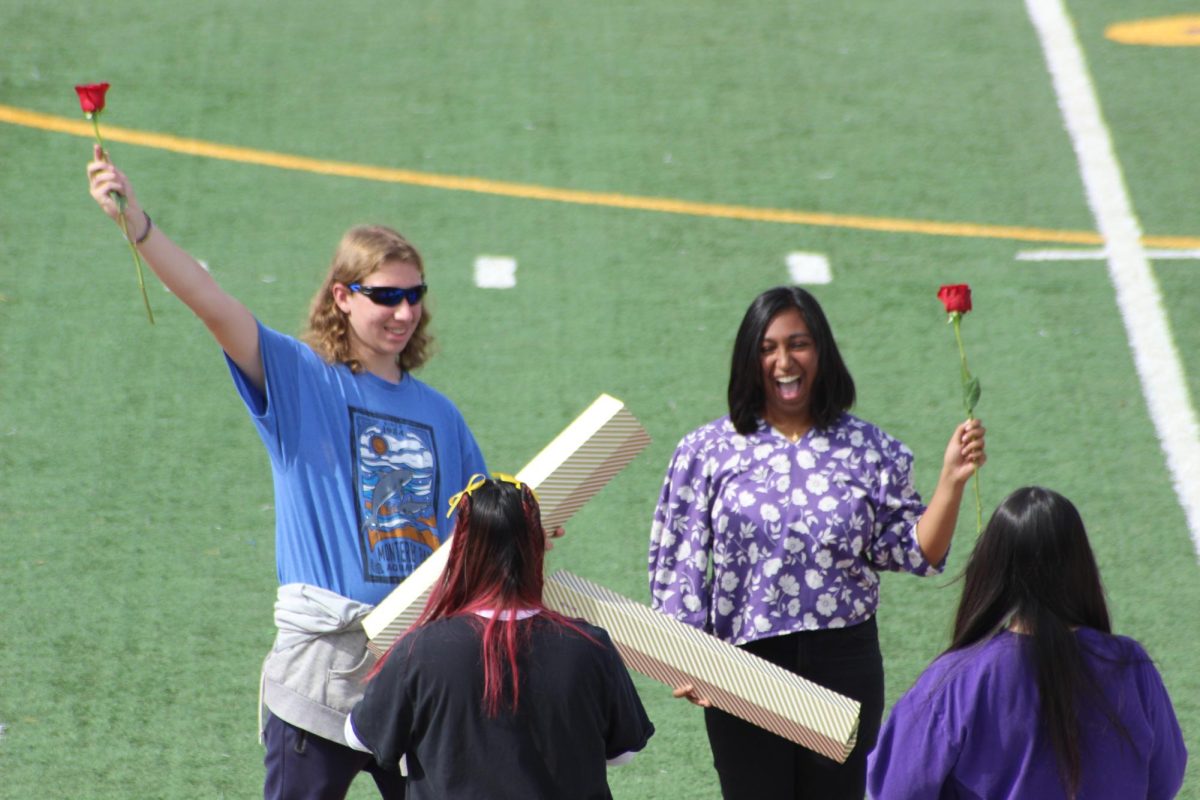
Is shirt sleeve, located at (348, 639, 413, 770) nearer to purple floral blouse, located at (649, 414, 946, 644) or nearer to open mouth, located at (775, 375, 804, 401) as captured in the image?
purple floral blouse, located at (649, 414, 946, 644)

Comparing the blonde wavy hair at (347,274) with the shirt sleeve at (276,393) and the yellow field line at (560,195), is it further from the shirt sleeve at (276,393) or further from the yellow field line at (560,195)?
the yellow field line at (560,195)

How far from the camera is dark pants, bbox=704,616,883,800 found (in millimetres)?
3791

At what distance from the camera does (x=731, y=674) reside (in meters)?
3.45

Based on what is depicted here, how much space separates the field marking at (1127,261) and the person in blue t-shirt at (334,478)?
360 cm

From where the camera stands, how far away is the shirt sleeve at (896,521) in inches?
149

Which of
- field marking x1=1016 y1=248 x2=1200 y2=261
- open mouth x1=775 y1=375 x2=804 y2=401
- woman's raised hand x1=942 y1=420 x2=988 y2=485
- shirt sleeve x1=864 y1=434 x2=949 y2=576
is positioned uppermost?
field marking x1=1016 y1=248 x2=1200 y2=261

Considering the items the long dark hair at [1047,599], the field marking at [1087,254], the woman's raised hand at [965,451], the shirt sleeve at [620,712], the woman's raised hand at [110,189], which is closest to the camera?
the long dark hair at [1047,599]

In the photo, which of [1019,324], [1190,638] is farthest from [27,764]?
[1019,324]

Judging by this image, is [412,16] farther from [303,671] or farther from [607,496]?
[303,671]

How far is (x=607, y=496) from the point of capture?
6.29 metres

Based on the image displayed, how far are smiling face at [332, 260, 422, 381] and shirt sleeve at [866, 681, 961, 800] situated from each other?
4.40 feet

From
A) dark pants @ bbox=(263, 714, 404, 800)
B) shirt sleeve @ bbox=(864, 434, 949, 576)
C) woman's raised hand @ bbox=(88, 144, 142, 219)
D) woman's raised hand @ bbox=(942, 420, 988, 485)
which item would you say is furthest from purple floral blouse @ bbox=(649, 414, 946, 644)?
woman's raised hand @ bbox=(88, 144, 142, 219)

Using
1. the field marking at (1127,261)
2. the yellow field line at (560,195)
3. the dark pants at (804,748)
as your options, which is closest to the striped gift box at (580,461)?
the dark pants at (804,748)

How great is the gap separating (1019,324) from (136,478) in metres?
3.75
